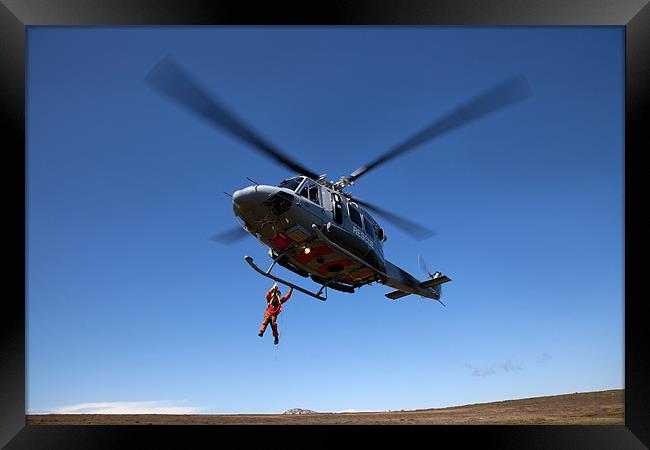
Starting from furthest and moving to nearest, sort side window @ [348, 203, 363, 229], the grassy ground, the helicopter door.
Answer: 1. the grassy ground
2. side window @ [348, 203, 363, 229]
3. the helicopter door

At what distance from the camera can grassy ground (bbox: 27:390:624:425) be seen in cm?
1322

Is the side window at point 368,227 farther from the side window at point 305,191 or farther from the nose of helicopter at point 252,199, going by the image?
the nose of helicopter at point 252,199

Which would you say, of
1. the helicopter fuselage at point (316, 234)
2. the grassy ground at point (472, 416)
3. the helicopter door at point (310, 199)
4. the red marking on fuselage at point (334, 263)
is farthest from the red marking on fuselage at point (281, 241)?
the grassy ground at point (472, 416)

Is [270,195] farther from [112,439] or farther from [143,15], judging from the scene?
[112,439]

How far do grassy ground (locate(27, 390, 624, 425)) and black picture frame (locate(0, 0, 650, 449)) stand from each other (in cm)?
314

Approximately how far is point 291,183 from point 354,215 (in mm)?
1783

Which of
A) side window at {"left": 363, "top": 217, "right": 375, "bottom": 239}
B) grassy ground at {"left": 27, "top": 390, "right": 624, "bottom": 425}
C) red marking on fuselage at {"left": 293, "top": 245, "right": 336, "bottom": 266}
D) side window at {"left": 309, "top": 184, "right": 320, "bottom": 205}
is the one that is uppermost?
side window at {"left": 309, "top": 184, "right": 320, "bottom": 205}

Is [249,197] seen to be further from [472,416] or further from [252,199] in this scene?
[472,416]

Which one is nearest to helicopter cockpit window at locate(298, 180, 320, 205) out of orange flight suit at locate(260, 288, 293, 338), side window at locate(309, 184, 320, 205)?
side window at locate(309, 184, 320, 205)

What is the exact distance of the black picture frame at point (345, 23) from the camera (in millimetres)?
8930

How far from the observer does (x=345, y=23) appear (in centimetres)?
920

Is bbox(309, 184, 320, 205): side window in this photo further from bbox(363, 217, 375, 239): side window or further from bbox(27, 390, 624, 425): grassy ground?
bbox(27, 390, 624, 425): grassy ground

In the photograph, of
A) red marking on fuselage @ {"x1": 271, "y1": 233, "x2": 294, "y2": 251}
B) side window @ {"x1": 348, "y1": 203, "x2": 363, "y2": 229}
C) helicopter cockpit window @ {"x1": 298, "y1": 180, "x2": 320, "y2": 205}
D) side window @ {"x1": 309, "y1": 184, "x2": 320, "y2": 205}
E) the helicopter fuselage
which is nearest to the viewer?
the helicopter fuselage

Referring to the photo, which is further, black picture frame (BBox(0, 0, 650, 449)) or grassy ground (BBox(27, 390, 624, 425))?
grassy ground (BBox(27, 390, 624, 425))
